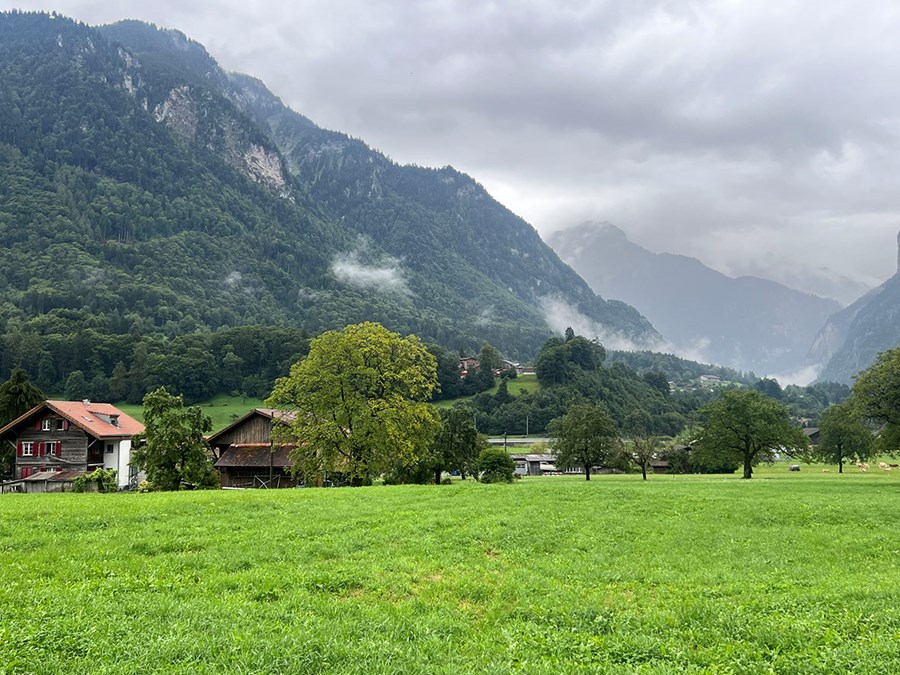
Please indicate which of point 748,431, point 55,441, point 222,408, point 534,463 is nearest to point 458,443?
point 748,431

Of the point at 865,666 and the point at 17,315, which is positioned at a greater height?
the point at 17,315

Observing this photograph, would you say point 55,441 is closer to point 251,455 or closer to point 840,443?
point 251,455

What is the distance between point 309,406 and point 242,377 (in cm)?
13198

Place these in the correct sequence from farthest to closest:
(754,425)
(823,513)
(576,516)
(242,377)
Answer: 1. (242,377)
2. (754,425)
3. (823,513)
4. (576,516)

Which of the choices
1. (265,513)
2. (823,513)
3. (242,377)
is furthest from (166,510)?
(242,377)

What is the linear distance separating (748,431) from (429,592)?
199ft

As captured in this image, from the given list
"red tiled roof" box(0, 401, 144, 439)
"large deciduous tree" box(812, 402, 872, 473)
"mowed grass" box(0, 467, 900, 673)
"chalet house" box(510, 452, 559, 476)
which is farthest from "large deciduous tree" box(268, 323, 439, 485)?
"chalet house" box(510, 452, 559, 476)

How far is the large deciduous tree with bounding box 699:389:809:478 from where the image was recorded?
61.6 meters

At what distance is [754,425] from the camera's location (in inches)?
2447

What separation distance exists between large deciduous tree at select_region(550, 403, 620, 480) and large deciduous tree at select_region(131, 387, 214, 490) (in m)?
45.0

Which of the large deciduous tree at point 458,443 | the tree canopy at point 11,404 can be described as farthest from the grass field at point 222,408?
the large deciduous tree at point 458,443

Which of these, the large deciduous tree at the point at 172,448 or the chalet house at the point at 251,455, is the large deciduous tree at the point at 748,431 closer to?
the chalet house at the point at 251,455

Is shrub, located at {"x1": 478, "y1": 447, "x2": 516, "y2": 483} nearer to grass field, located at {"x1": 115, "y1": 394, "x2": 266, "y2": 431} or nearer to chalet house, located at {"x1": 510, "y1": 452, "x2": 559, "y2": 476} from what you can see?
chalet house, located at {"x1": 510, "y1": 452, "x2": 559, "y2": 476}

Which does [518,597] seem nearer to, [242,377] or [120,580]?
[120,580]
